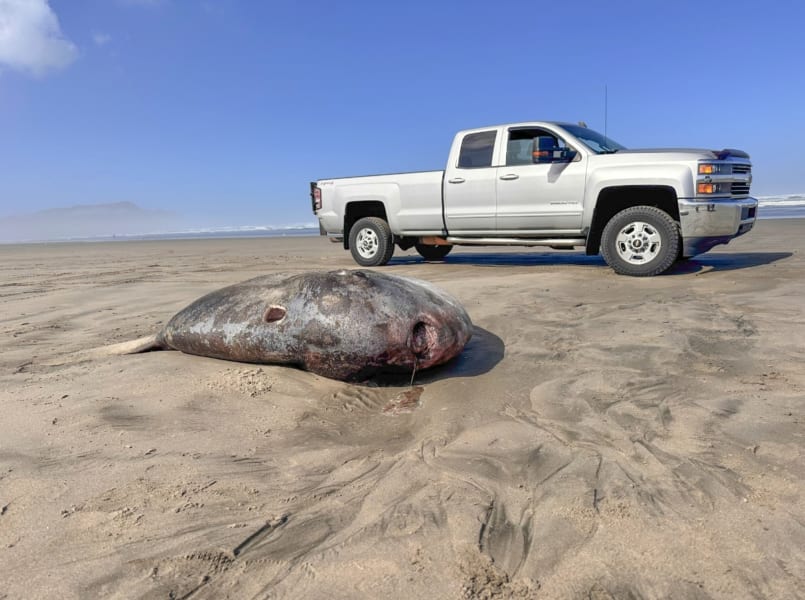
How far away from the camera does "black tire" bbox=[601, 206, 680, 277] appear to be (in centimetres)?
664

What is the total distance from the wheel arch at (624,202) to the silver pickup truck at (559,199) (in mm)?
13

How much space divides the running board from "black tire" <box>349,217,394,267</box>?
2.17 feet

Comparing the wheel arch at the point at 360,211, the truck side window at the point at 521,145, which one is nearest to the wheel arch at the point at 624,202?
the truck side window at the point at 521,145

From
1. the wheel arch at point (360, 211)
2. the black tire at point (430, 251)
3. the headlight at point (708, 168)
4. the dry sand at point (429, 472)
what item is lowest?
the dry sand at point (429, 472)

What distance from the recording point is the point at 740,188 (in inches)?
266

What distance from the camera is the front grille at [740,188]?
21.7ft

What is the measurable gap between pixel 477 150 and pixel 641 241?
9.11ft

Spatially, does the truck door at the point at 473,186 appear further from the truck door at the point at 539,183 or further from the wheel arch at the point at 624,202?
the wheel arch at the point at 624,202

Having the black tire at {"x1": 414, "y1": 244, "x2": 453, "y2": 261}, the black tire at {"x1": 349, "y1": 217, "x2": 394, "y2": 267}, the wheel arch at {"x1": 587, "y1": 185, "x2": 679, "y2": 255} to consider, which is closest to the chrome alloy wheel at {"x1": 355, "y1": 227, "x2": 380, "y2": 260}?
the black tire at {"x1": 349, "y1": 217, "x2": 394, "y2": 267}

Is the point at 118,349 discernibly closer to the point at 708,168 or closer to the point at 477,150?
the point at 477,150

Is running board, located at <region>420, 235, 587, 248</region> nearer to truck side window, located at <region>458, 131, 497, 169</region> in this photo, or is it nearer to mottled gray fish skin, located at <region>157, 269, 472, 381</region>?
truck side window, located at <region>458, 131, 497, 169</region>

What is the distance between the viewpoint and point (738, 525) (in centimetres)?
180

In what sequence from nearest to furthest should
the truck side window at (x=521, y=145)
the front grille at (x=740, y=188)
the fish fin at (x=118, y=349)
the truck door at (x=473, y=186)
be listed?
the fish fin at (x=118, y=349) < the front grille at (x=740, y=188) < the truck side window at (x=521, y=145) < the truck door at (x=473, y=186)

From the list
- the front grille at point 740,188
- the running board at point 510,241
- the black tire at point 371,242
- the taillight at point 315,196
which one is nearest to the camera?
Answer: the front grille at point 740,188
